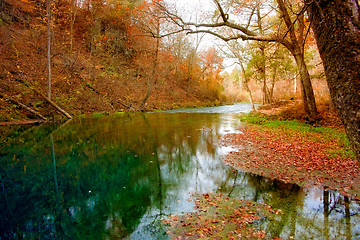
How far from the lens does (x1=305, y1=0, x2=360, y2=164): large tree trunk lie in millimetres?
1769

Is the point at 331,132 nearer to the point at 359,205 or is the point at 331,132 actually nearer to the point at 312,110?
the point at 312,110

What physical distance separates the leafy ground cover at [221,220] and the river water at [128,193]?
17 centimetres

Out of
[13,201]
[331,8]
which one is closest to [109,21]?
[13,201]

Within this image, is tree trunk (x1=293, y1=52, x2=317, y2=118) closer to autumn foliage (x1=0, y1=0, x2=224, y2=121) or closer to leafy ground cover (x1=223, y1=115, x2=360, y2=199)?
leafy ground cover (x1=223, y1=115, x2=360, y2=199)

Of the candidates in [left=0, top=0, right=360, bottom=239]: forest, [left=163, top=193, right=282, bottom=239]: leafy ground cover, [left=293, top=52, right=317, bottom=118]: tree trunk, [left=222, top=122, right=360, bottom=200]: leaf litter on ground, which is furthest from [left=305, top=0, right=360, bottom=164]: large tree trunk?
[left=293, top=52, right=317, bottom=118]: tree trunk

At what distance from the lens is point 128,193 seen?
16.6 ft

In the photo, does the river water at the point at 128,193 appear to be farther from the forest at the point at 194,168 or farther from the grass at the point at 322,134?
the grass at the point at 322,134

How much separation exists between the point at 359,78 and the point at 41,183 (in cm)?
677

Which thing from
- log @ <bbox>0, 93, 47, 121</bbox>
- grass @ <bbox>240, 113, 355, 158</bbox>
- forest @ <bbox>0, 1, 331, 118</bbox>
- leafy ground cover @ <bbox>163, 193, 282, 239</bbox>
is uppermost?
forest @ <bbox>0, 1, 331, 118</bbox>

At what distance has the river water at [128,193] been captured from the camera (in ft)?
11.9

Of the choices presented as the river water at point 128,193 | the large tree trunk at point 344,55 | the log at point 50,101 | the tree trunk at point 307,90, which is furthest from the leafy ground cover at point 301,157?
the log at point 50,101

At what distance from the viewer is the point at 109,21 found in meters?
28.5

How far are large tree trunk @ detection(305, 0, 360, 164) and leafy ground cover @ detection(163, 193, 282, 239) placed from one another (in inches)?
91.4

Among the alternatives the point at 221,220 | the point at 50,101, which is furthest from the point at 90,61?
the point at 221,220
